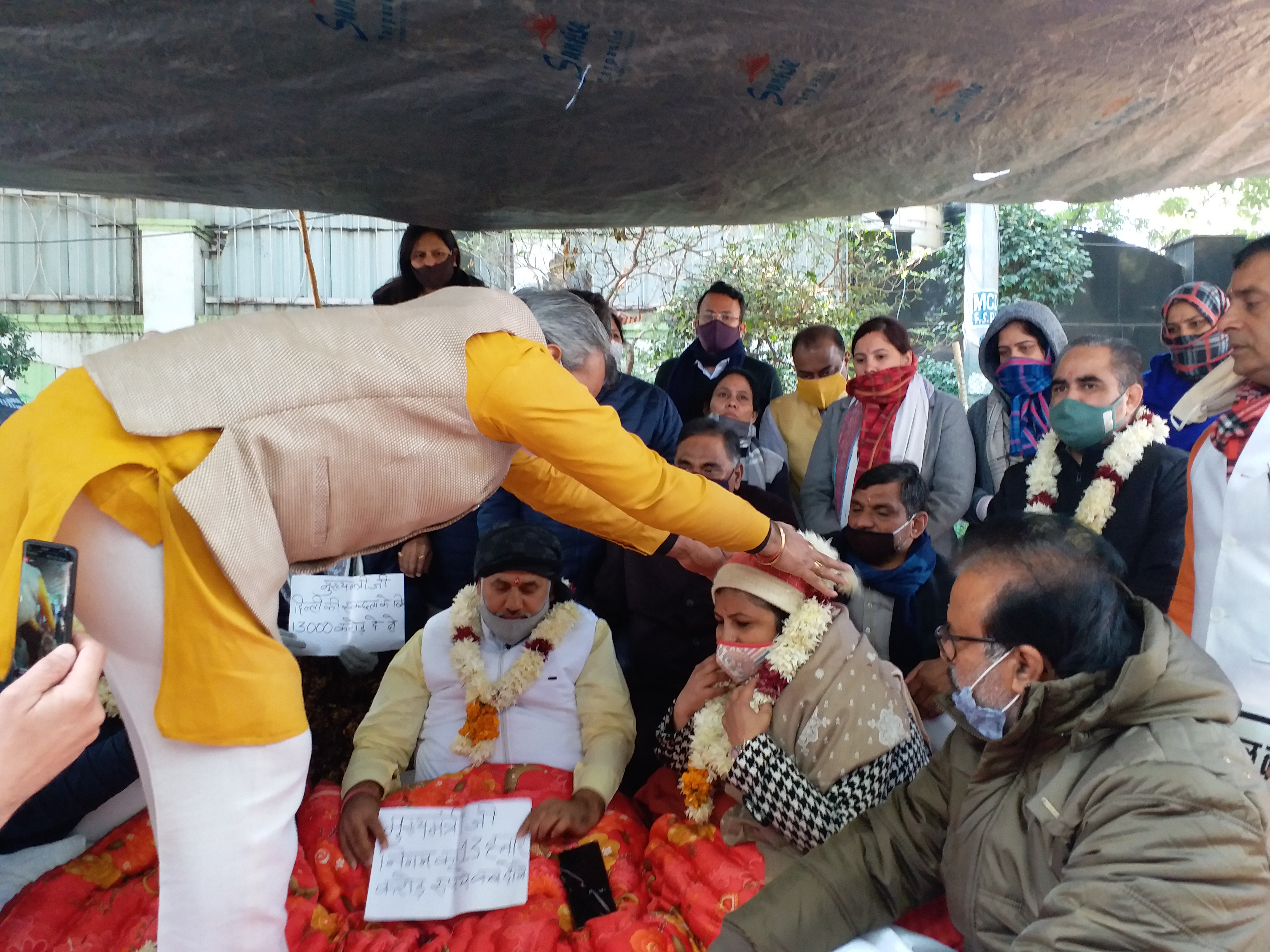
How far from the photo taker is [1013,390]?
12.0 ft

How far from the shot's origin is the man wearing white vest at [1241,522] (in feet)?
6.30

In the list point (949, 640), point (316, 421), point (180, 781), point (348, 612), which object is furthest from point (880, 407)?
point (180, 781)

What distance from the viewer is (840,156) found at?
331 centimetres

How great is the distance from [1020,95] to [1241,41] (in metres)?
0.61

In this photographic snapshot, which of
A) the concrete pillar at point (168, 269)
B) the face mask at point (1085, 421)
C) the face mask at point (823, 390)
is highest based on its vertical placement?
the concrete pillar at point (168, 269)

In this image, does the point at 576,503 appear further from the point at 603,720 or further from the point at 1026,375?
the point at 1026,375

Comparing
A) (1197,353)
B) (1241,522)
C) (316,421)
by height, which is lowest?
(1241,522)

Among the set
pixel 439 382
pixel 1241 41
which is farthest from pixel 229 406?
pixel 1241 41

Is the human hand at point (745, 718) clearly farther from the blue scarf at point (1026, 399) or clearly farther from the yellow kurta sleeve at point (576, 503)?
the blue scarf at point (1026, 399)

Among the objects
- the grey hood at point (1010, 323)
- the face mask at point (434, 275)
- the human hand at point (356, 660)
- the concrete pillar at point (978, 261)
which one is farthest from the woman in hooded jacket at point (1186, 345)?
the concrete pillar at point (978, 261)

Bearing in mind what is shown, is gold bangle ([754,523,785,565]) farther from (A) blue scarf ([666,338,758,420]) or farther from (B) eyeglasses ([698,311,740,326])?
(B) eyeglasses ([698,311,740,326])

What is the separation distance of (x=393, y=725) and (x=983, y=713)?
1.87 m

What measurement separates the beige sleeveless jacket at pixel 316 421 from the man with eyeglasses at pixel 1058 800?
3.41ft

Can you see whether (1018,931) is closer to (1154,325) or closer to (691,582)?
(691,582)
